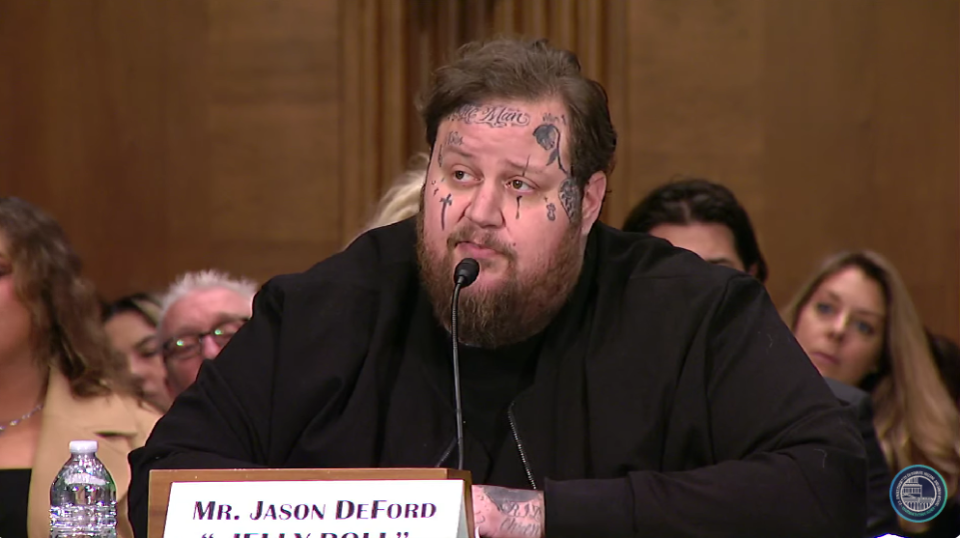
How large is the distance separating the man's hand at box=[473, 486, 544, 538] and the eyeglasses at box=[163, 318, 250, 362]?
1.95 meters

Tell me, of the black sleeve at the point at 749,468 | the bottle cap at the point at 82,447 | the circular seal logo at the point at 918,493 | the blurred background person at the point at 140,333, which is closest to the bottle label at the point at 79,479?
the bottle cap at the point at 82,447

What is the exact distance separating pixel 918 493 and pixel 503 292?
1970 mm

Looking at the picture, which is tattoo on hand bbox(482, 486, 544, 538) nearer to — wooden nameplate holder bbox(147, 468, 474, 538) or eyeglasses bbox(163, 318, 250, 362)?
wooden nameplate holder bbox(147, 468, 474, 538)

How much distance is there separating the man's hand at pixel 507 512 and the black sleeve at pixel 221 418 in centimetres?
44

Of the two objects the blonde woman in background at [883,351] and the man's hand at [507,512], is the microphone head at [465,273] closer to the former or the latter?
the man's hand at [507,512]

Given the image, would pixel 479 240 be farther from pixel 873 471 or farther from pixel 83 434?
pixel 873 471

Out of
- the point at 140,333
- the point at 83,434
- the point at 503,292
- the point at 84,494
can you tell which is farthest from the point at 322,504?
the point at 140,333

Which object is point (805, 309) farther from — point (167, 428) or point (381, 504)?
point (381, 504)

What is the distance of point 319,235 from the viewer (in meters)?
4.84

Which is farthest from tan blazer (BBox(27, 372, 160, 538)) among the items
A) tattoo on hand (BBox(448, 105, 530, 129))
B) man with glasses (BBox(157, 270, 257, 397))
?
tattoo on hand (BBox(448, 105, 530, 129))

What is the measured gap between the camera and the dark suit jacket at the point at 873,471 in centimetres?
354

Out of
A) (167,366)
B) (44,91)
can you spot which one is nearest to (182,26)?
(44,91)

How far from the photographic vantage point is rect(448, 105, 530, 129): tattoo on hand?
2.43 meters

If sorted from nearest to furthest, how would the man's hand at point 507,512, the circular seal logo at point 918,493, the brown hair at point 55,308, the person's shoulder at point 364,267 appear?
the man's hand at point 507,512, the person's shoulder at point 364,267, the brown hair at point 55,308, the circular seal logo at point 918,493
